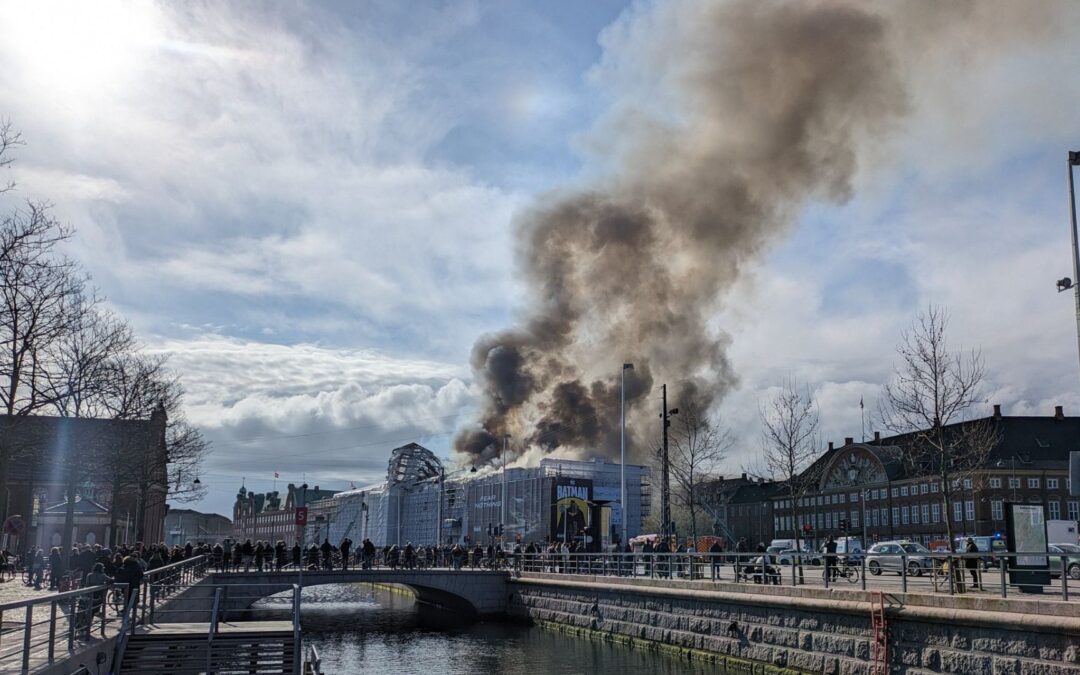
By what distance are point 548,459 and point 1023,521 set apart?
2837 inches

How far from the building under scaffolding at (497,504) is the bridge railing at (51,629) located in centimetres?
4971

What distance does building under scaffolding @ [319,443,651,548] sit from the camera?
79688mm

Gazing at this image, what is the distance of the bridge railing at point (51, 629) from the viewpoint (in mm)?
12586

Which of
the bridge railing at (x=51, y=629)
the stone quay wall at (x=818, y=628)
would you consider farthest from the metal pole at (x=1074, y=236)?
the bridge railing at (x=51, y=629)

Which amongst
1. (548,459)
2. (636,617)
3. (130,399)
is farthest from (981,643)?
(548,459)

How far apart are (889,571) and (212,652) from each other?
915 inches

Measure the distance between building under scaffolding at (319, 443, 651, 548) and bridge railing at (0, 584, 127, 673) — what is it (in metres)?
49.7

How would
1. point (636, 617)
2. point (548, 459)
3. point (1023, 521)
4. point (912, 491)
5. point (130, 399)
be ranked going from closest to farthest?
point (1023, 521)
point (636, 617)
point (130, 399)
point (548, 459)
point (912, 491)

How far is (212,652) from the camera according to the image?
55.2ft

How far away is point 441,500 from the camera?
3967 inches

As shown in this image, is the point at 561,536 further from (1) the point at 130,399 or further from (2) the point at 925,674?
(2) the point at 925,674

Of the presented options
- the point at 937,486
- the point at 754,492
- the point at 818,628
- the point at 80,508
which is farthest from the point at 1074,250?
the point at 754,492

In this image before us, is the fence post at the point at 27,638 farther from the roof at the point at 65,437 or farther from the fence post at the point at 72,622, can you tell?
the roof at the point at 65,437

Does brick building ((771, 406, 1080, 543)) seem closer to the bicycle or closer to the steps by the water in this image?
the bicycle
